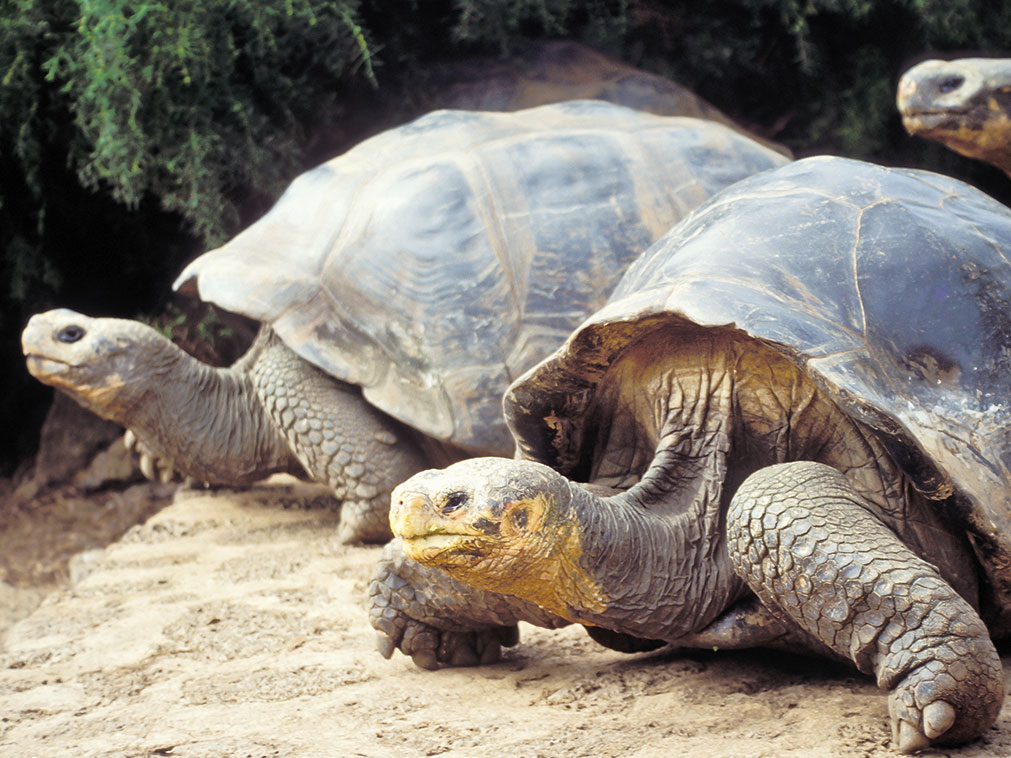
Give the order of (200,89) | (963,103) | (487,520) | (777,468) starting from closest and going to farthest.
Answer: (487,520) → (777,468) → (963,103) → (200,89)

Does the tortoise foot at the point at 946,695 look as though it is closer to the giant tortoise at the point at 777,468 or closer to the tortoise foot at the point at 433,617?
the giant tortoise at the point at 777,468

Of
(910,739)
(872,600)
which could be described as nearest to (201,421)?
(872,600)

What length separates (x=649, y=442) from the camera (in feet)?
8.79

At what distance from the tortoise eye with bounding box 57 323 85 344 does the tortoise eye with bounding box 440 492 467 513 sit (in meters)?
2.94

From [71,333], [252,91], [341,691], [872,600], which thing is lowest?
[341,691]

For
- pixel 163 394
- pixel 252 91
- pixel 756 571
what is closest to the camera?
pixel 756 571

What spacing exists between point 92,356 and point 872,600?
11.0 feet

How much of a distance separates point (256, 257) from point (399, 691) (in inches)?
94.9

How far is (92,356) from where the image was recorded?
14.5ft

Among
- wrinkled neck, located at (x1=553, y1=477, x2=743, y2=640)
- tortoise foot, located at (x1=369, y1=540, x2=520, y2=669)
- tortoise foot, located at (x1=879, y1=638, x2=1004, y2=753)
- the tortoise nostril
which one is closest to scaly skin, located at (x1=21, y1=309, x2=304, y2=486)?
tortoise foot, located at (x1=369, y1=540, x2=520, y2=669)

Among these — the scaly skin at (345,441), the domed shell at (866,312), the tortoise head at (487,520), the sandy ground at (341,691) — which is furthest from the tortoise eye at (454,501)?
the scaly skin at (345,441)

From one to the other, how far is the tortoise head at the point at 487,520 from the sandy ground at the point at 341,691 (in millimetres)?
351

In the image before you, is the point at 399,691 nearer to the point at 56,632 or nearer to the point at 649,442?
the point at 649,442

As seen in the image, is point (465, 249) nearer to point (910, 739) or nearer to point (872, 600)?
point (872, 600)
